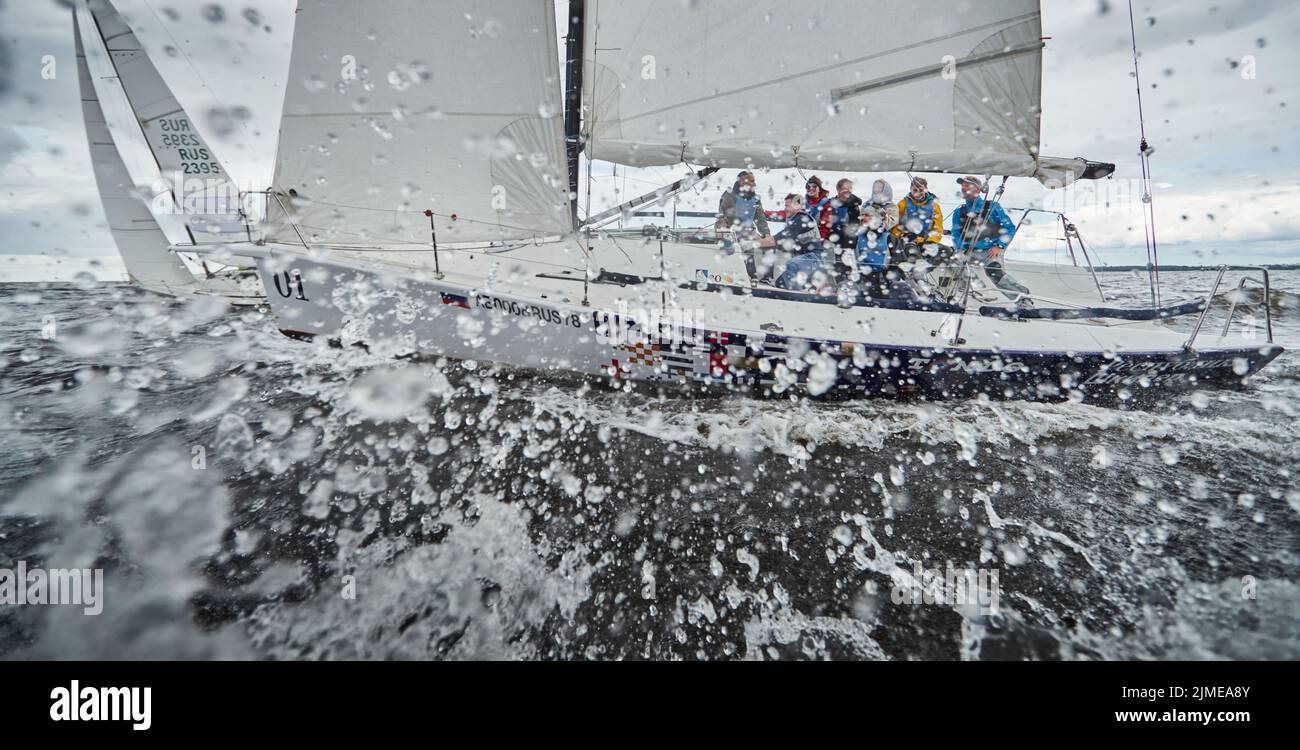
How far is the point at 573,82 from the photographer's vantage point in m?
4.86

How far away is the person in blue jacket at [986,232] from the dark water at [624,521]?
230 cm

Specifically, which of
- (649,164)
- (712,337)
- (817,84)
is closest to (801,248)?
(817,84)

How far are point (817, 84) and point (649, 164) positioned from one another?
6.31 feet

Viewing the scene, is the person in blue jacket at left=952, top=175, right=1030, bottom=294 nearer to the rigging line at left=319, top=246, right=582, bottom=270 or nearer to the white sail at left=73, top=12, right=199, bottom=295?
the rigging line at left=319, top=246, right=582, bottom=270

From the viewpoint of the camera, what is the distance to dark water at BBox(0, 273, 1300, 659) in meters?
1.56

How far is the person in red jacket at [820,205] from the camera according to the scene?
500 cm

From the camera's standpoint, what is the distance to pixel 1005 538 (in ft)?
7.04

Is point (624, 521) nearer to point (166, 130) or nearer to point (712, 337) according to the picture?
point (712, 337)

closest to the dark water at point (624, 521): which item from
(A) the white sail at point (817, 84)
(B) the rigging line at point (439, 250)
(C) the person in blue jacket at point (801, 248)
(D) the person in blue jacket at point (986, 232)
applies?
(B) the rigging line at point (439, 250)

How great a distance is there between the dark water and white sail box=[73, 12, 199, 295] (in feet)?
17.9

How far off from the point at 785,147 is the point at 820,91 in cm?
65

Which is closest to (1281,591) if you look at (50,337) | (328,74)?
(328,74)

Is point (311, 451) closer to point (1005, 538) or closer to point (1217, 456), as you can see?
point (1005, 538)

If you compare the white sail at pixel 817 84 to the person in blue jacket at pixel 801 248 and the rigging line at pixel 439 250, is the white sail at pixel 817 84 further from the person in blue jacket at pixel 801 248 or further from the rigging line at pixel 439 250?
the rigging line at pixel 439 250
